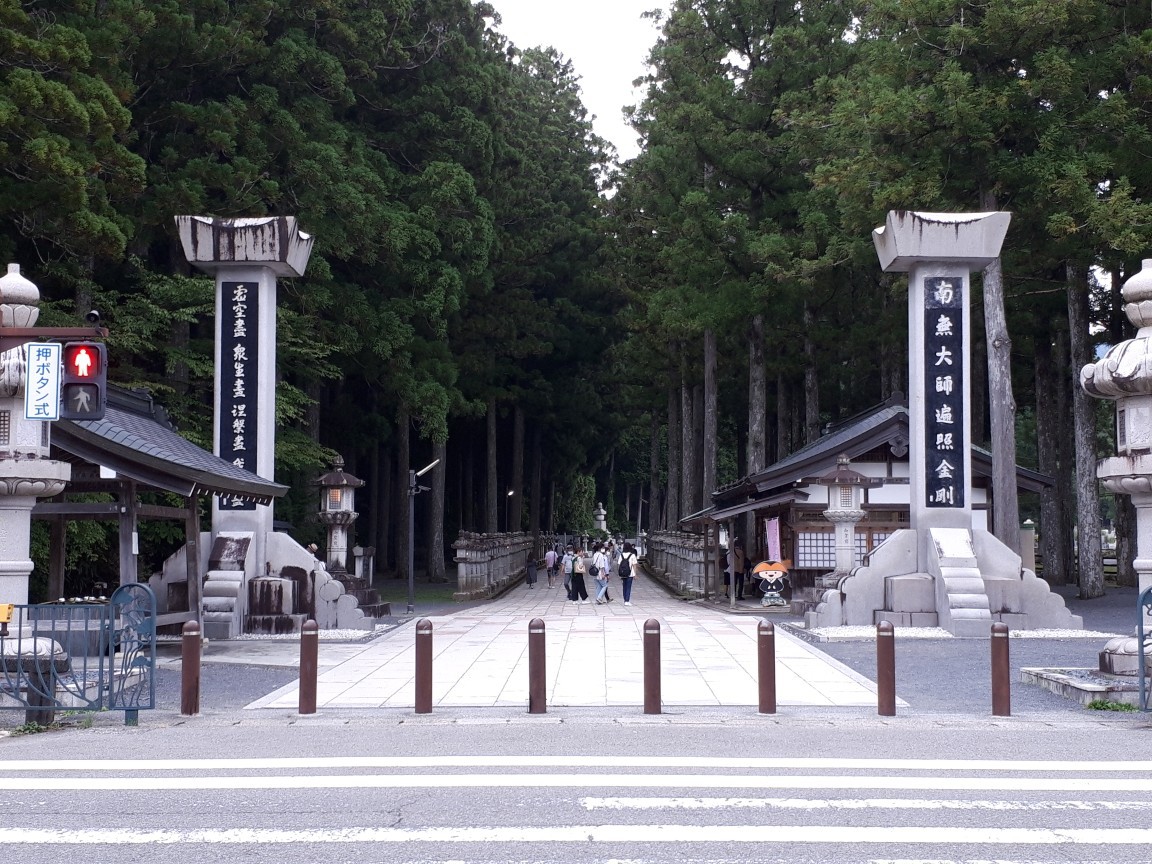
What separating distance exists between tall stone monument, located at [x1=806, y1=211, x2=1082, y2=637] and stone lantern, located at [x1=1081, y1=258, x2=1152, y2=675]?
817 cm

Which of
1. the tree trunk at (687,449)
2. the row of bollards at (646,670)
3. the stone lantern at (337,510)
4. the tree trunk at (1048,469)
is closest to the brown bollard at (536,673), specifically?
the row of bollards at (646,670)

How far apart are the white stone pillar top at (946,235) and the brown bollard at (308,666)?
45.0 ft

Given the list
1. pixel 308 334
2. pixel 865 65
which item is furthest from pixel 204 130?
pixel 865 65

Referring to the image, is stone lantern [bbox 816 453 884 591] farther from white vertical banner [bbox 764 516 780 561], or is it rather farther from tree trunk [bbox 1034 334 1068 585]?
tree trunk [bbox 1034 334 1068 585]

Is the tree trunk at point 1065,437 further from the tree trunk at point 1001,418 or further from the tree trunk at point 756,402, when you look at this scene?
the tree trunk at point 1001,418

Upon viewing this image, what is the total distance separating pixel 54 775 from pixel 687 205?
88.9 ft

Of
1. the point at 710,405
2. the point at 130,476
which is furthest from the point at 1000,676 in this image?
the point at 710,405

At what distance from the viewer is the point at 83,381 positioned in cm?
1077

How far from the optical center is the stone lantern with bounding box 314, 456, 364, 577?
23.6 metres

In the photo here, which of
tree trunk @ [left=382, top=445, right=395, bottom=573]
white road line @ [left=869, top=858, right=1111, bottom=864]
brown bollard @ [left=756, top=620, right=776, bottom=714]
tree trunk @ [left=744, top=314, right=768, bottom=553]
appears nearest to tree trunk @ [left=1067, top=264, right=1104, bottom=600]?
tree trunk @ [left=744, top=314, right=768, bottom=553]

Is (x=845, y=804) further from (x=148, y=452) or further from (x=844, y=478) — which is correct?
(x=844, y=478)

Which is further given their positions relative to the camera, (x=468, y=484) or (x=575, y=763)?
(x=468, y=484)

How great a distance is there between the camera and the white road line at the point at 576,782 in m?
7.47

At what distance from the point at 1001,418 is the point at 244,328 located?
1582cm
